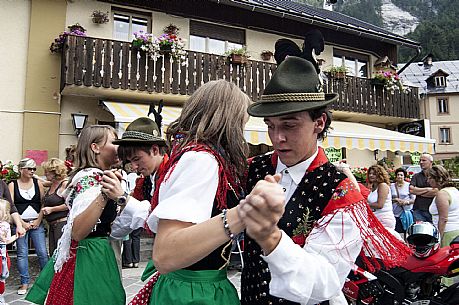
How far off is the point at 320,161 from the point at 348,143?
10.3 metres

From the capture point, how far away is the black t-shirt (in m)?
7.24

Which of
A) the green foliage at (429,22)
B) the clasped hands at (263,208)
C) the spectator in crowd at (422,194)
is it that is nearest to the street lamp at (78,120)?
the spectator in crowd at (422,194)

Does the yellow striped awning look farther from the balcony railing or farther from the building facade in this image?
the balcony railing

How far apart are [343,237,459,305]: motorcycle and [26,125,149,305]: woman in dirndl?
7.29ft

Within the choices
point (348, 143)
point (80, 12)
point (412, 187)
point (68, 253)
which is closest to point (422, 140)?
point (348, 143)

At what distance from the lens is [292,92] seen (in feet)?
5.22

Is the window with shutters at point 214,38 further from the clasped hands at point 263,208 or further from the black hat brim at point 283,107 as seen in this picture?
the clasped hands at point 263,208

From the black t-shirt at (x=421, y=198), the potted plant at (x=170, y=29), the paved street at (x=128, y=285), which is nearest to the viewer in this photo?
the paved street at (x=128, y=285)

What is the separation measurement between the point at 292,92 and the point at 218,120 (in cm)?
30

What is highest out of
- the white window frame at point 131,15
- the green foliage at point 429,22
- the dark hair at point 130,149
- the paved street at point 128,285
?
the green foliage at point 429,22

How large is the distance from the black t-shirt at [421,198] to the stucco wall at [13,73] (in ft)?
29.1

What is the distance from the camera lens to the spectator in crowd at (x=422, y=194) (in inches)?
280

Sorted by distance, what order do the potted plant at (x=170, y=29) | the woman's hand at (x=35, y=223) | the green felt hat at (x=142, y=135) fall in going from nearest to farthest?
the green felt hat at (x=142, y=135) → the woman's hand at (x=35, y=223) → the potted plant at (x=170, y=29)

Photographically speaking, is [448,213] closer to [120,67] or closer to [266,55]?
[120,67]
